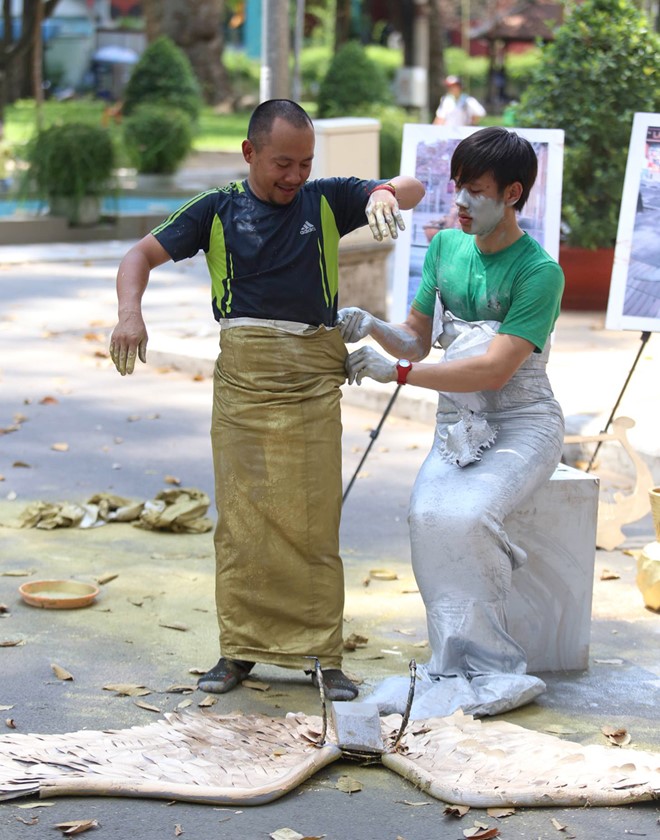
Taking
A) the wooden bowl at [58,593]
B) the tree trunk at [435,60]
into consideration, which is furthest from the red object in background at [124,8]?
the wooden bowl at [58,593]

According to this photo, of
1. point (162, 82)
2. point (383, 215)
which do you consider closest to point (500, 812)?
point (383, 215)

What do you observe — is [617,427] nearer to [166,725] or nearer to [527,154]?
[527,154]

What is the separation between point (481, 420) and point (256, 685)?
1107 millimetres

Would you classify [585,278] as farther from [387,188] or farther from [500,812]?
[500,812]

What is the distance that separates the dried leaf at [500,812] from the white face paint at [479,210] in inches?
67.5

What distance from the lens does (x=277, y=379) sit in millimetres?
4262

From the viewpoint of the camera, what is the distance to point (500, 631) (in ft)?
14.3

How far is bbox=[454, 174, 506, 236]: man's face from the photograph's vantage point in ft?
13.9

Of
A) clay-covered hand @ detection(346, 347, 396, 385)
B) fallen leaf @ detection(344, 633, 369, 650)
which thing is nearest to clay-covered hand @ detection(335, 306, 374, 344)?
clay-covered hand @ detection(346, 347, 396, 385)

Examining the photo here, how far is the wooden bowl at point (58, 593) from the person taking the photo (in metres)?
5.15

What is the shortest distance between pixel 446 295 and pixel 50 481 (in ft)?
10.4

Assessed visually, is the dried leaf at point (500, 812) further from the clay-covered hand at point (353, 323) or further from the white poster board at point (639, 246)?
the white poster board at point (639, 246)

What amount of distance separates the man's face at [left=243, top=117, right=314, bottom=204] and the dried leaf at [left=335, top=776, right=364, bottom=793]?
66.3 inches

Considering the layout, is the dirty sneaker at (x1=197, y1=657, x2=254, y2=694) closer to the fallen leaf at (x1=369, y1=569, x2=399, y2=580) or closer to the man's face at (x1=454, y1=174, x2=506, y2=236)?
the fallen leaf at (x1=369, y1=569, x2=399, y2=580)
